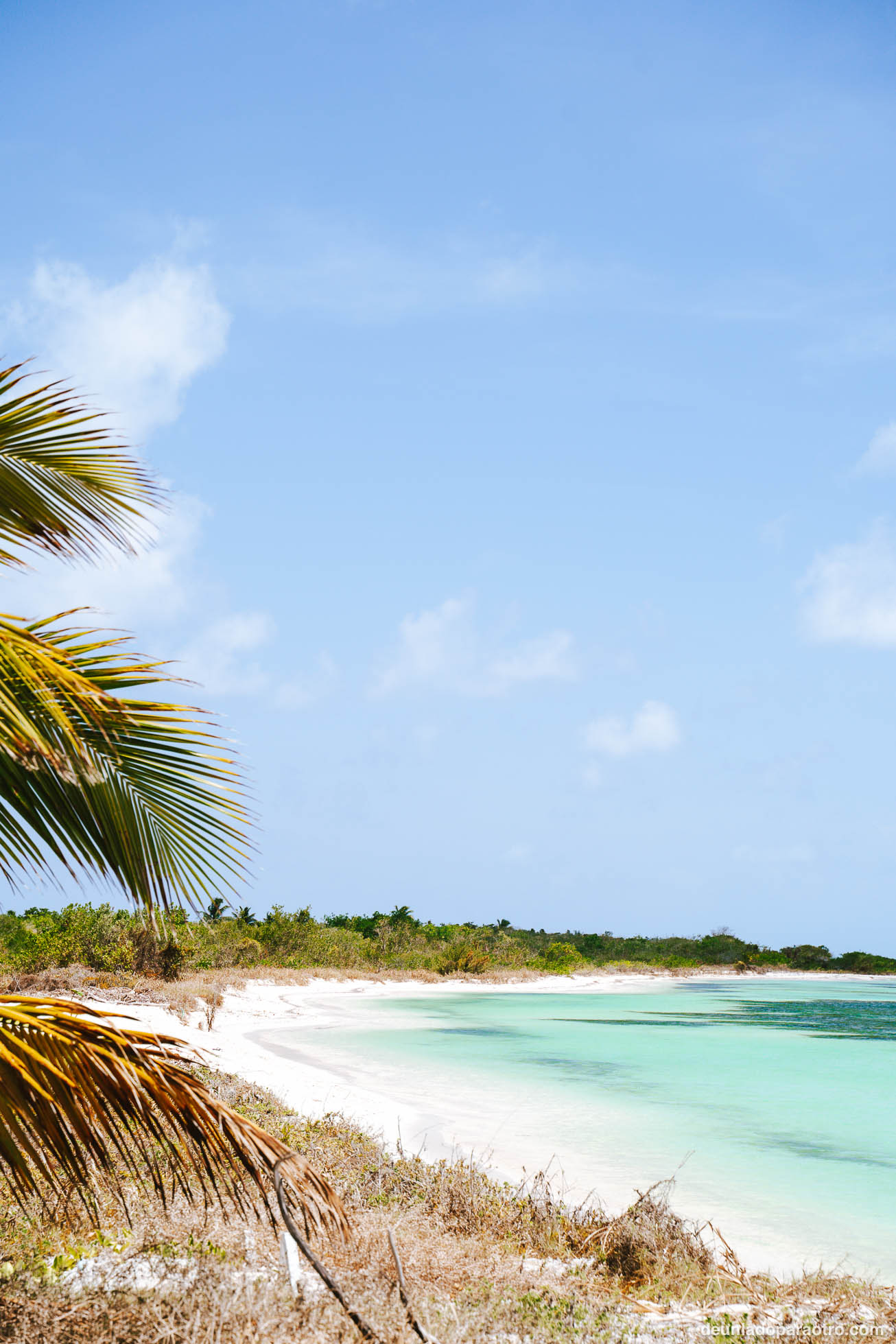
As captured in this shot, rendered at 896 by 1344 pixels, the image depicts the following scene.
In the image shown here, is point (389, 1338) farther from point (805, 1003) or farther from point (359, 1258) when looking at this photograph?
point (805, 1003)

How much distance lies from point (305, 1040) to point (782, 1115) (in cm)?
974

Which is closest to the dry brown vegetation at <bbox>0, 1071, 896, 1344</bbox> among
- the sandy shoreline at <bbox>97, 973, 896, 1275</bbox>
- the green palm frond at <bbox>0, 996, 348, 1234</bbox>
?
the green palm frond at <bbox>0, 996, 348, 1234</bbox>

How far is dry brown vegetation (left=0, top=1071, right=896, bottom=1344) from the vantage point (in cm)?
342

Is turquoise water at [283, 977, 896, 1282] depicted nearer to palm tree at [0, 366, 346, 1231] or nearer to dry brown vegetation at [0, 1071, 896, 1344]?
dry brown vegetation at [0, 1071, 896, 1344]

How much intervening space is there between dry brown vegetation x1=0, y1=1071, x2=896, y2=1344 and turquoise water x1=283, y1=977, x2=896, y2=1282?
4.54ft

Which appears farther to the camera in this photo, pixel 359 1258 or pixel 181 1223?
pixel 181 1223

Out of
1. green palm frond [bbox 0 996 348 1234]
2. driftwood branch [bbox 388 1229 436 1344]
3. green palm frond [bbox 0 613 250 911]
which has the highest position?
green palm frond [bbox 0 613 250 911]

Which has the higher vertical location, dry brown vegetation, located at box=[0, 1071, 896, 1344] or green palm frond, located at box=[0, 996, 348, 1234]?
green palm frond, located at box=[0, 996, 348, 1234]

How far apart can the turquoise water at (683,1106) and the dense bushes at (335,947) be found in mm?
4567

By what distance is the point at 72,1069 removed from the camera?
2.76 meters

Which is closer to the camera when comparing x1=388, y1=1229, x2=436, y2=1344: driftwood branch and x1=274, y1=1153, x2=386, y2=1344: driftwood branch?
x1=274, y1=1153, x2=386, y2=1344: driftwood branch

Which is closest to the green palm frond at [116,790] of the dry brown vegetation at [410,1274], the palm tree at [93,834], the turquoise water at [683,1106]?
the palm tree at [93,834]

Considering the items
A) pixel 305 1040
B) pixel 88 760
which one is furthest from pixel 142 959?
pixel 88 760

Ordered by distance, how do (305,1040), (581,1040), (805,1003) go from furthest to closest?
(805,1003) < (581,1040) < (305,1040)
